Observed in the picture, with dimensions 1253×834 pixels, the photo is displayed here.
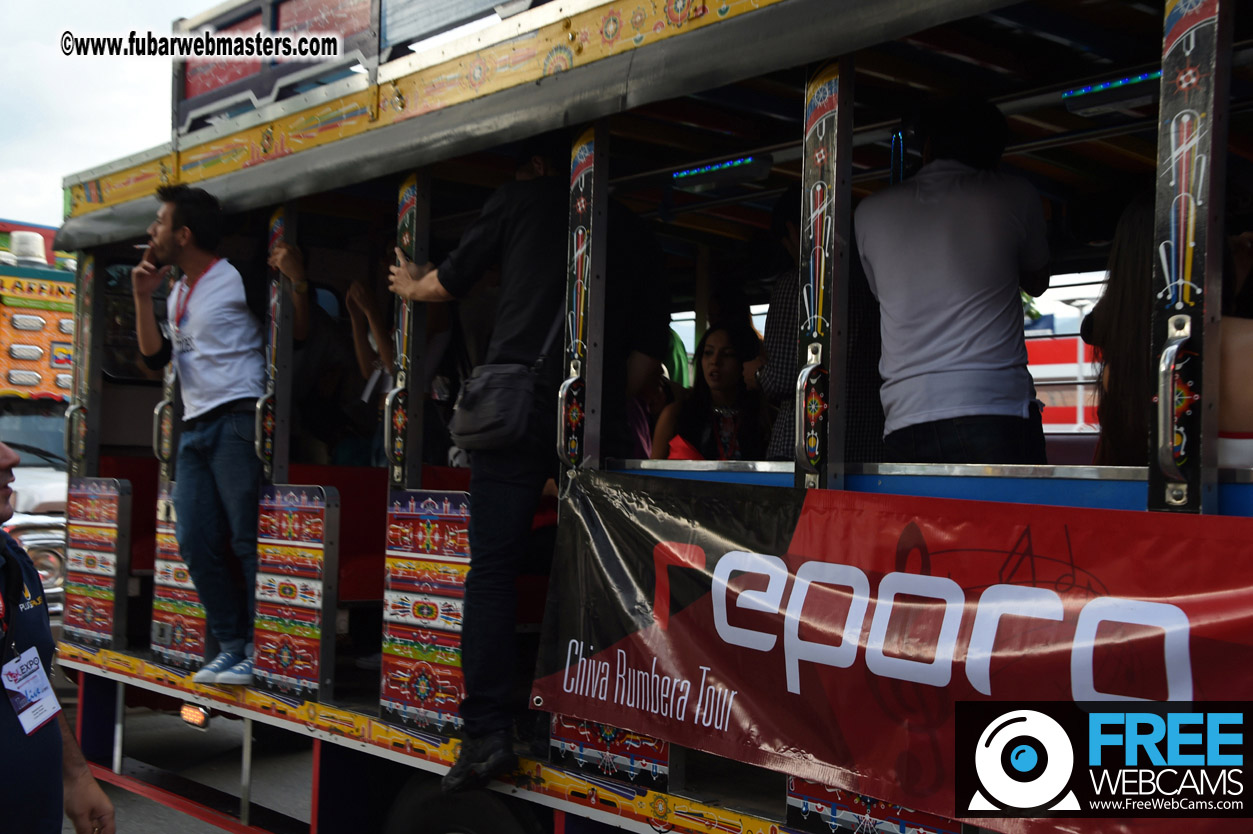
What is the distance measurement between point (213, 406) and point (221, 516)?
43 centimetres

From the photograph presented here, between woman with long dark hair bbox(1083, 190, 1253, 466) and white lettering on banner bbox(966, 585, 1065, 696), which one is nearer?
white lettering on banner bbox(966, 585, 1065, 696)

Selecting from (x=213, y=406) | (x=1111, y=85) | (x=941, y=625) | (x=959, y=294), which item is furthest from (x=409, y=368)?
(x=1111, y=85)

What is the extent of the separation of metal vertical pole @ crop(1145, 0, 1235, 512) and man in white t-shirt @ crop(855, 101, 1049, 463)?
1.99 feet

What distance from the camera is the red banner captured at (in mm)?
1966

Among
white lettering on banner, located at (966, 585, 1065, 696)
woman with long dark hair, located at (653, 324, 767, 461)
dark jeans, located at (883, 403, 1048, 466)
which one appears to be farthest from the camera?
woman with long dark hair, located at (653, 324, 767, 461)

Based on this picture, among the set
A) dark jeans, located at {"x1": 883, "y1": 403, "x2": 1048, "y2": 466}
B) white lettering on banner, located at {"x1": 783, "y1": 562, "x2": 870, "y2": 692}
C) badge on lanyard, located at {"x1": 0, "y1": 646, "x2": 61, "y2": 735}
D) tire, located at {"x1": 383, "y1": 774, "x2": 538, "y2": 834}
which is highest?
dark jeans, located at {"x1": 883, "y1": 403, "x2": 1048, "y2": 466}

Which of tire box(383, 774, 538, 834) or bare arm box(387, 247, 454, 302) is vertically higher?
bare arm box(387, 247, 454, 302)

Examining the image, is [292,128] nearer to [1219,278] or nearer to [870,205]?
[870,205]

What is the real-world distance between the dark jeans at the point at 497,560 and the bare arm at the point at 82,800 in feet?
3.16

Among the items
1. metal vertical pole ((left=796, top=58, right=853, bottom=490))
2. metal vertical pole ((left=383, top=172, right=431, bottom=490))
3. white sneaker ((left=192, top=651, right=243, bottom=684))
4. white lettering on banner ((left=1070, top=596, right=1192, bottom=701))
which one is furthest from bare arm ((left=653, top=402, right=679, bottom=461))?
white lettering on banner ((left=1070, top=596, right=1192, bottom=701))

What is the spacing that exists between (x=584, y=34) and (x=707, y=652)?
1684 mm

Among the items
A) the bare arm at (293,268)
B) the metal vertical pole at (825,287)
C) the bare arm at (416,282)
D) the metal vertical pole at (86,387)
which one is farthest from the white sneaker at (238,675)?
the metal vertical pole at (825,287)

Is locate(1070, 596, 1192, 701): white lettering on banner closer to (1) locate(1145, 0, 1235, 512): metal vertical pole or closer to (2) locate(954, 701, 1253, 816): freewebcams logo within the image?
(2) locate(954, 701, 1253, 816): freewebcams logo

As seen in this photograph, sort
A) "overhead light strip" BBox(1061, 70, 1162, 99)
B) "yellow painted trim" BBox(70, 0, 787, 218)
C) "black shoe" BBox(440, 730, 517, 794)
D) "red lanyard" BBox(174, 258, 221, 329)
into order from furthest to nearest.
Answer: "red lanyard" BBox(174, 258, 221, 329)
"black shoe" BBox(440, 730, 517, 794)
"yellow painted trim" BBox(70, 0, 787, 218)
"overhead light strip" BBox(1061, 70, 1162, 99)
